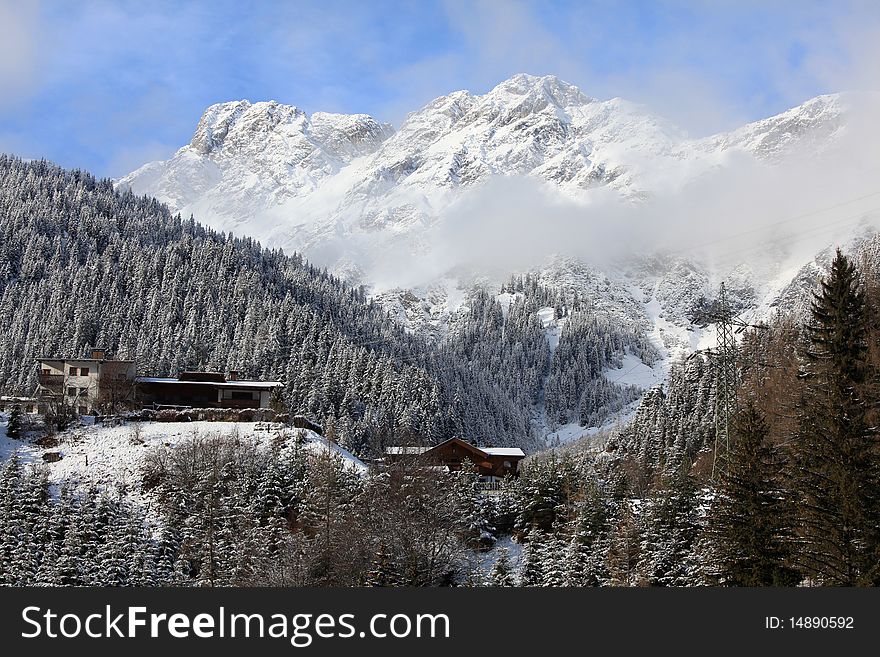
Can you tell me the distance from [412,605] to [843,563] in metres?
22.0

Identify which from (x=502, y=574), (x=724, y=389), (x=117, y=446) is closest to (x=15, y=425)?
(x=117, y=446)

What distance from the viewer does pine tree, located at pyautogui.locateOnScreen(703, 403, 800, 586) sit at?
40.2 meters

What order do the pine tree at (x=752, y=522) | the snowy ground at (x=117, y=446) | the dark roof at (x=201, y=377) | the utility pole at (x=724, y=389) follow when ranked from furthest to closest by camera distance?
the dark roof at (x=201, y=377)
the snowy ground at (x=117, y=446)
the utility pole at (x=724, y=389)
the pine tree at (x=752, y=522)

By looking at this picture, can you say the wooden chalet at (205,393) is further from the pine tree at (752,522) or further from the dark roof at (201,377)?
the pine tree at (752,522)

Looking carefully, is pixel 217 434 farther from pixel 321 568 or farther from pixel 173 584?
pixel 321 568

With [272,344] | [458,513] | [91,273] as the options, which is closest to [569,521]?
[458,513]

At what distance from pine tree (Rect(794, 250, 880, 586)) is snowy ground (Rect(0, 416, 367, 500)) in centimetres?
4905

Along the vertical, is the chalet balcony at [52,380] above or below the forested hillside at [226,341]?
below

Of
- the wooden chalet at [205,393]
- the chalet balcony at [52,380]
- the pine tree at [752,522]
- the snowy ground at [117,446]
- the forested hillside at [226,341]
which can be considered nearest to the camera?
the pine tree at [752,522]

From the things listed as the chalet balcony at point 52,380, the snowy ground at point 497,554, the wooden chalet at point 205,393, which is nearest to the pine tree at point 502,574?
the snowy ground at point 497,554

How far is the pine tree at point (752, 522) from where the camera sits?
4022 cm

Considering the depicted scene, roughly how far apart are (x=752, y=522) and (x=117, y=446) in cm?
6712

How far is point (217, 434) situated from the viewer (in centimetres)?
8856

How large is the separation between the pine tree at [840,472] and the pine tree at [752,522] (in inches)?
42.5
